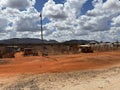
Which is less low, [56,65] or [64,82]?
[56,65]

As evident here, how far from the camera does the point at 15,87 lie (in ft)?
59.7

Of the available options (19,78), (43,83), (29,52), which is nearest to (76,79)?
(43,83)

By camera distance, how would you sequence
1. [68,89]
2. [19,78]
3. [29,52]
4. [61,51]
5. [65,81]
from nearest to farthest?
[68,89] < [65,81] < [19,78] < [29,52] < [61,51]

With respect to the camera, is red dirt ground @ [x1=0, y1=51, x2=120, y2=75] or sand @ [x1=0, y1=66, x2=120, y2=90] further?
red dirt ground @ [x1=0, y1=51, x2=120, y2=75]

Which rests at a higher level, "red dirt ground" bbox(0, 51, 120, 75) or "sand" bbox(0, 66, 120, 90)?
"red dirt ground" bbox(0, 51, 120, 75)

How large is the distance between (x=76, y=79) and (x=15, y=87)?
14.9 feet

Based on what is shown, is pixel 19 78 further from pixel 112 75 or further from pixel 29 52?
pixel 29 52

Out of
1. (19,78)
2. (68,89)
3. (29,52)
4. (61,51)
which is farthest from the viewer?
(61,51)

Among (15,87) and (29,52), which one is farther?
(29,52)

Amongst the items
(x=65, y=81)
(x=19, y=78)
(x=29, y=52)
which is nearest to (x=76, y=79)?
(x=65, y=81)

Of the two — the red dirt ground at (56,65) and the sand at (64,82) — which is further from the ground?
the red dirt ground at (56,65)

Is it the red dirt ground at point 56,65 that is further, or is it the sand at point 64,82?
the red dirt ground at point 56,65

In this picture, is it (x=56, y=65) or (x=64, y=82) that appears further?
(x=56, y=65)

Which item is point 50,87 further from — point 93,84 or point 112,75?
point 112,75
